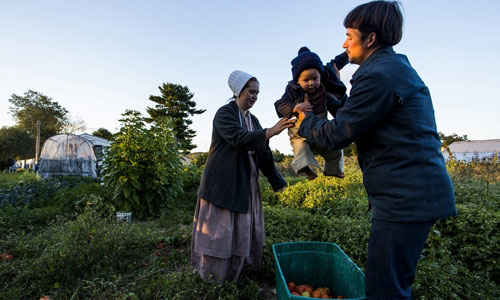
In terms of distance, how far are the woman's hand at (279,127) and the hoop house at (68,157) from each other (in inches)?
609

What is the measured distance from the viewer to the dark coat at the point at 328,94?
195cm

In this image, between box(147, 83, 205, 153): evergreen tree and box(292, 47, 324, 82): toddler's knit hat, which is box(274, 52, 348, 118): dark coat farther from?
box(147, 83, 205, 153): evergreen tree

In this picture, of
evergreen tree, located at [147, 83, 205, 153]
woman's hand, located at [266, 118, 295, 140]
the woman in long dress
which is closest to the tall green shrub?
the woman in long dress

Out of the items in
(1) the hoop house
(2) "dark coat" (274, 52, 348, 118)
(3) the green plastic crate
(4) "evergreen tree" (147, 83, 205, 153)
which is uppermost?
(4) "evergreen tree" (147, 83, 205, 153)

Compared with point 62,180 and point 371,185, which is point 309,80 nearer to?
point 371,185

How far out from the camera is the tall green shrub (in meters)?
4.84

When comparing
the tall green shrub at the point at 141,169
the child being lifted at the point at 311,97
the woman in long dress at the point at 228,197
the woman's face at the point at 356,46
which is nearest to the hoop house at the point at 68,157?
the tall green shrub at the point at 141,169

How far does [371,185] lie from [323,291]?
1278 millimetres

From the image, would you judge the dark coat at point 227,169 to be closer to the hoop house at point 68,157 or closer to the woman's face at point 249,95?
the woman's face at point 249,95

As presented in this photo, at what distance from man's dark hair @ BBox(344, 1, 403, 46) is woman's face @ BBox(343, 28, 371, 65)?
0.02m

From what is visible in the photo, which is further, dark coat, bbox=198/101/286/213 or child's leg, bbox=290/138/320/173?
dark coat, bbox=198/101/286/213

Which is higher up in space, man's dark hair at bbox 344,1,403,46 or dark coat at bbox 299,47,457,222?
man's dark hair at bbox 344,1,403,46

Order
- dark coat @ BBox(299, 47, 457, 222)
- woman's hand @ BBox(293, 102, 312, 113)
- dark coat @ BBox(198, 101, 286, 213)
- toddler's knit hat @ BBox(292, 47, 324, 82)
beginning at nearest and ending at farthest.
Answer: dark coat @ BBox(299, 47, 457, 222), woman's hand @ BBox(293, 102, 312, 113), toddler's knit hat @ BBox(292, 47, 324, 82), dark coat @ BBox(198, 101, 286, 213)

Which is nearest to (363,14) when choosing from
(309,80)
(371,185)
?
(309,80)
